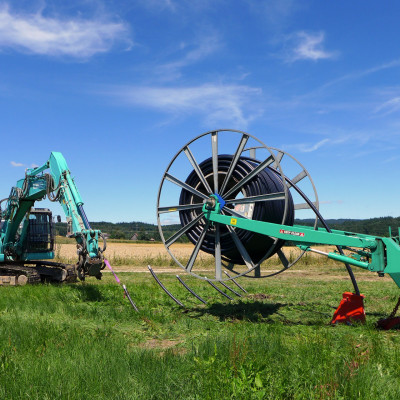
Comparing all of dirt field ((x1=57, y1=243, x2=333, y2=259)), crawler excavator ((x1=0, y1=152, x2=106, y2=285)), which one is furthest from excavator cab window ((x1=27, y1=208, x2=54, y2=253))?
dirt field ((x1=57, y1=243, x2=333, y2=259))

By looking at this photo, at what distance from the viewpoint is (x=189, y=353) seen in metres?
6.64

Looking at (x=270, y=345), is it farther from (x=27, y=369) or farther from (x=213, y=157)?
(x=213, y=157)

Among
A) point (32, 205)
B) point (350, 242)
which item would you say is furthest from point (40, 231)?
point (350, 242)

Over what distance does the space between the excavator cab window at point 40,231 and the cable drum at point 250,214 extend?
29.3 feet

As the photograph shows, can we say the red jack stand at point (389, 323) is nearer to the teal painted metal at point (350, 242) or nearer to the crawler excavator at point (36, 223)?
the teal painted metal at point (350, 242)

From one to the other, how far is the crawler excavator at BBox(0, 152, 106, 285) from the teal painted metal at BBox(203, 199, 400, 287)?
5328 mm

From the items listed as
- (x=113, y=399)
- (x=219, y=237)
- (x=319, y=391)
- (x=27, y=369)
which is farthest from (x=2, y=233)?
(x=319, y=391)

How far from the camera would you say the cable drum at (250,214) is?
31.9 feet

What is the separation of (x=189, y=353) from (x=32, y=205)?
38.6 ft

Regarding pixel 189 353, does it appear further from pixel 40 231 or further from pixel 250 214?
pixel 40 231

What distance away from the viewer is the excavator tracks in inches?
645

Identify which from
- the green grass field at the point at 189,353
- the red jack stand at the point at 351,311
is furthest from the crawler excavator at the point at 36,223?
the red jack stand at the point at 351,311

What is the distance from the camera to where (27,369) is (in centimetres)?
575

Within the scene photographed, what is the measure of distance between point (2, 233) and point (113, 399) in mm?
14022
